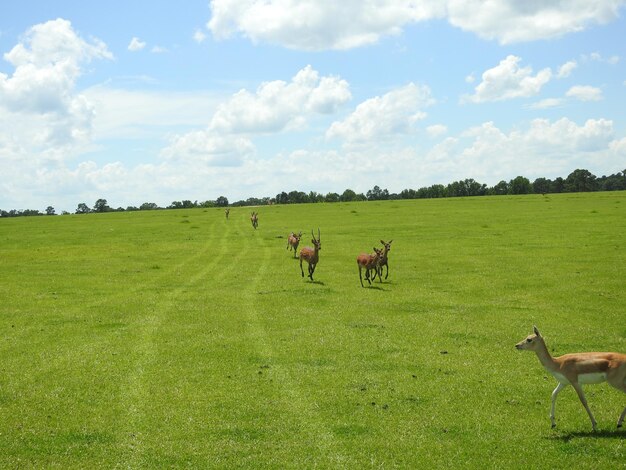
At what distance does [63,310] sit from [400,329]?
565 inches

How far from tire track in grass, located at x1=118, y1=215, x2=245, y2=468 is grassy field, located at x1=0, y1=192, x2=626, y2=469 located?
0.21 ft

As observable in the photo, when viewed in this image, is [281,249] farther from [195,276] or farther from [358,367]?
[358,367]

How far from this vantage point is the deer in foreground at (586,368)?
36.2ft

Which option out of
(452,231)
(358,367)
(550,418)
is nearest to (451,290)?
(358,367)

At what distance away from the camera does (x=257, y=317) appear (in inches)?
921

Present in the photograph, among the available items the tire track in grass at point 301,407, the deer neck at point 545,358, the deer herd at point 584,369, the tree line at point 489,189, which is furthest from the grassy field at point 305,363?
the tree line at point 489,189

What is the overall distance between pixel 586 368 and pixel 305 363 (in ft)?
26.2

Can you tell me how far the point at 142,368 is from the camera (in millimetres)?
16875

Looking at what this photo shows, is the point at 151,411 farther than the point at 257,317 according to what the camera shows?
No

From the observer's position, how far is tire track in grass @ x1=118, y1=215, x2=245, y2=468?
11.8m

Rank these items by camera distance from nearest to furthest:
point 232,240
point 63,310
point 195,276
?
point 63,310 → point 195,276 → point 232,240

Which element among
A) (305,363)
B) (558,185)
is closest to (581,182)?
(558,185)

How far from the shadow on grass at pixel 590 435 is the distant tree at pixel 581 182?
17283 centimetres

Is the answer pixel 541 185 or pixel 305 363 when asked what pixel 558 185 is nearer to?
pixel 541 185
